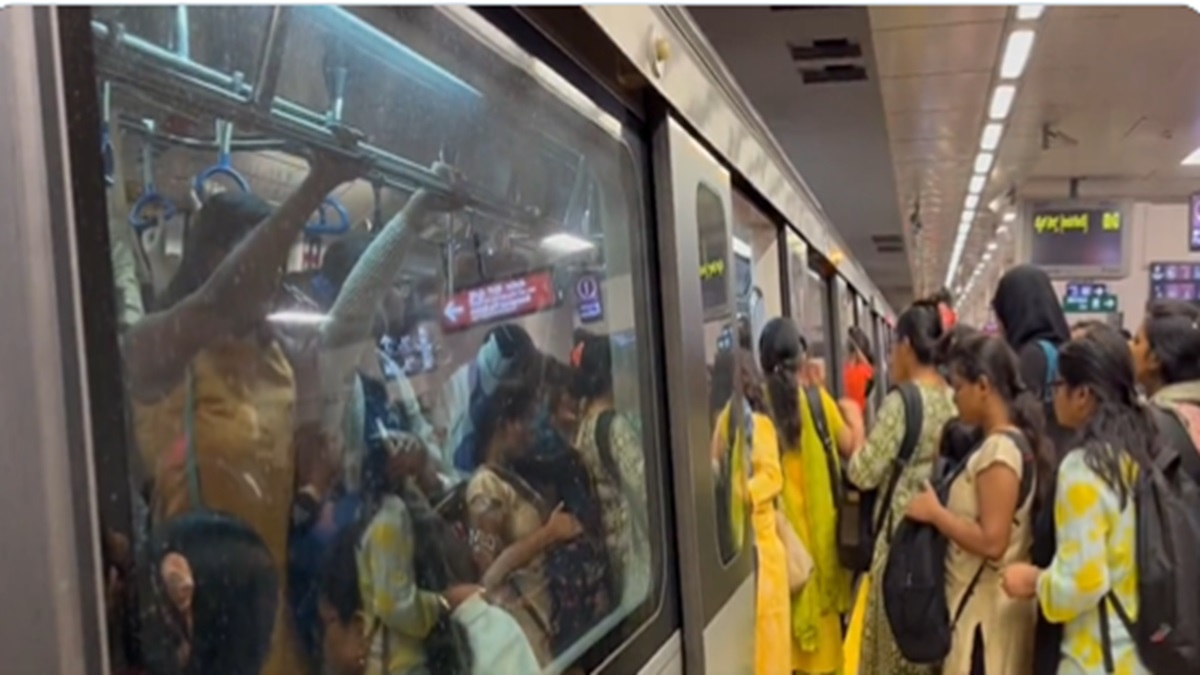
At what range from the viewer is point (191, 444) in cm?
82

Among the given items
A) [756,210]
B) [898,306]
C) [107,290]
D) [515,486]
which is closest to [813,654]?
[756,210]

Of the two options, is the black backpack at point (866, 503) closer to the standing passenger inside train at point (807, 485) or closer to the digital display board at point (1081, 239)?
the standing passenger inside train at point (807, 485)

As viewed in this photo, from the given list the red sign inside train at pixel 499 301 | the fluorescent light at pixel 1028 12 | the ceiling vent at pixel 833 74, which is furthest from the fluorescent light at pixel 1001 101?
the red sign inside train at pixel 499 301

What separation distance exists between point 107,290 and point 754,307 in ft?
10.5

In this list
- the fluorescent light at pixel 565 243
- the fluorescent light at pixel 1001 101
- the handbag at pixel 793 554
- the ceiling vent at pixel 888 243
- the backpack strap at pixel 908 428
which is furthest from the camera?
the ceiling vent at pixel 888 243

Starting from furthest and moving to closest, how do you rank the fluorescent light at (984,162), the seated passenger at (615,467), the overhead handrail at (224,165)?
the fluorescent light at (984,162), the seated passenger at (615,467), the overhead handrail at (224,165)

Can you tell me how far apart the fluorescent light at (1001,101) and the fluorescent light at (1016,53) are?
0.30 metres

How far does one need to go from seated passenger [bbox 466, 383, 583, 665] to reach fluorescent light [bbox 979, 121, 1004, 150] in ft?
21.6

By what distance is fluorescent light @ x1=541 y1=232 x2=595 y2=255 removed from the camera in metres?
1.60

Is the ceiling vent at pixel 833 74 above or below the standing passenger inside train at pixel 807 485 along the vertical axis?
above

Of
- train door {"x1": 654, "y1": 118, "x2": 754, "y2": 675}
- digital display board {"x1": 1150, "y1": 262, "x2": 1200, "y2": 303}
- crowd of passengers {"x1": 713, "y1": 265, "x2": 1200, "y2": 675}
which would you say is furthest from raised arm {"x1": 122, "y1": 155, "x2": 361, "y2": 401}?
digital display board {"x1": 1150, "y1": 262, "x2": 1200, "y2": 303}

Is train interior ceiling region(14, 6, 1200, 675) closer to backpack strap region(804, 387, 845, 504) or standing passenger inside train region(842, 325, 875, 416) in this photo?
backpack strap region(804, 387, 845, 504)

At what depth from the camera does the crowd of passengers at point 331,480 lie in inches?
30.6

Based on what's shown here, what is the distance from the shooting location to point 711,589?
6.78 ft
